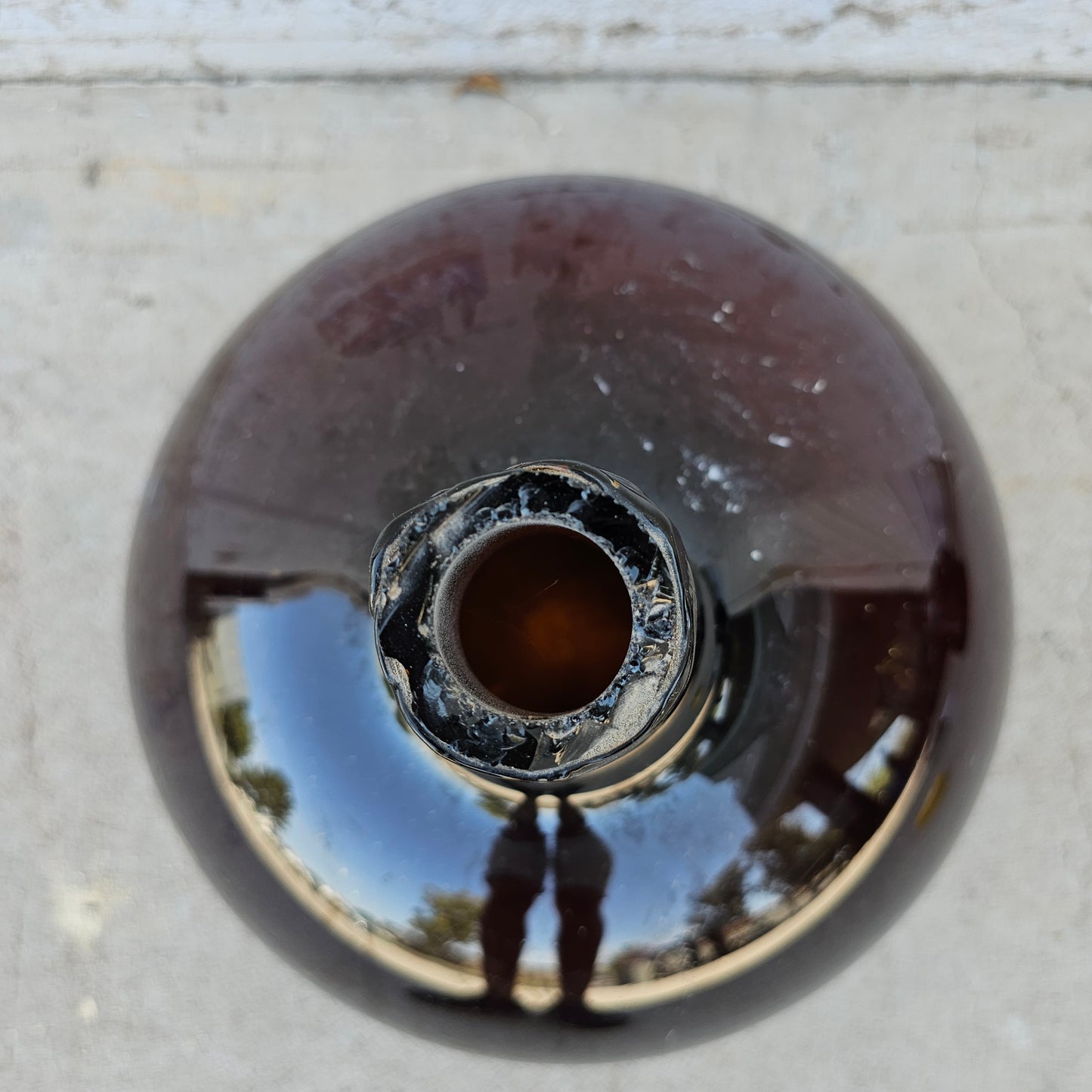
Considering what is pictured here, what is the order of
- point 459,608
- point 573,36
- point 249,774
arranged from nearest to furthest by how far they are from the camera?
1. point 459,608
2. point 249,774
3. point 573,36

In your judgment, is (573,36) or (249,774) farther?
(573,36)

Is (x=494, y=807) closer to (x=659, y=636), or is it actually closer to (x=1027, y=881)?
(x=659, y=636)

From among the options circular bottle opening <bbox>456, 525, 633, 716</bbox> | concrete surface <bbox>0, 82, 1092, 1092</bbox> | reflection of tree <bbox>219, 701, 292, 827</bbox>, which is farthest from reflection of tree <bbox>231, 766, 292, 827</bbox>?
concrete surface <bbox>0, 82, 1092, 1092</bbox>

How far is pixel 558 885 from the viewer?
1.03 ft

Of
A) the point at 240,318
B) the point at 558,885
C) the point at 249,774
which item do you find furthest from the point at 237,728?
the point at 240,318

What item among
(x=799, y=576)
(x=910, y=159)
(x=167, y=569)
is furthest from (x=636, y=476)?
(x=910, y=159)

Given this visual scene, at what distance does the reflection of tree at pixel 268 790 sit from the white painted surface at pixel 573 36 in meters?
0.62

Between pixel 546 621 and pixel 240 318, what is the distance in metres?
0.63

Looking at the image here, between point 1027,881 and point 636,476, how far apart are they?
0.63 m

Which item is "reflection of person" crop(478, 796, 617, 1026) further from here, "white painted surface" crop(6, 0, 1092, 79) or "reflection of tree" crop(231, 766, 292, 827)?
"white painted surface" crop(6, 0, 1092, 79)

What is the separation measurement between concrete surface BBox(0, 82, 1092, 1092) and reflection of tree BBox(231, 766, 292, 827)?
1.73 feet

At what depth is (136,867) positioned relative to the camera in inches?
31.8

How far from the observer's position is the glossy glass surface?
0.31m

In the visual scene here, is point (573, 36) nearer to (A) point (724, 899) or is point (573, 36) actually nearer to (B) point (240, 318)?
(B) point (240, 318)
